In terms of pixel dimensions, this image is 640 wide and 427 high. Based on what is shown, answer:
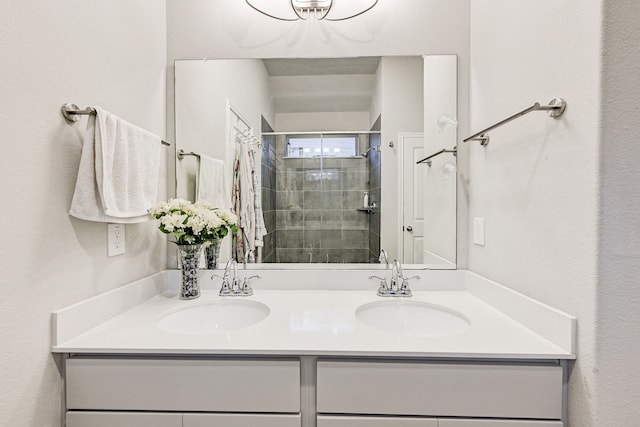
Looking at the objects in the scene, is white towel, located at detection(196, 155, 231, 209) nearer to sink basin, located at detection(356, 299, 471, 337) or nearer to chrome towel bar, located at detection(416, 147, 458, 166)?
sink basin, located at detection(356, 299, 471, 337)

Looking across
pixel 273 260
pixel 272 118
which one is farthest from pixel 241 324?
pixel 272 118

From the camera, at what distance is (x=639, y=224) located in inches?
29.3

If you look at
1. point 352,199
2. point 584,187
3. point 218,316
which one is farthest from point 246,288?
point 584,187

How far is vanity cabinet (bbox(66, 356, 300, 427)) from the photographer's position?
919mm

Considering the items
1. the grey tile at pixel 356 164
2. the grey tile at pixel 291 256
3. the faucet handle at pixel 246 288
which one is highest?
the grey tile at pixel 356 164

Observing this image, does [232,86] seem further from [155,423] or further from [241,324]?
[155,423]

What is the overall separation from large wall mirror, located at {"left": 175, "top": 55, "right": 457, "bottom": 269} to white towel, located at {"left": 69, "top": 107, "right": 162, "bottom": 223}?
376 millimetres

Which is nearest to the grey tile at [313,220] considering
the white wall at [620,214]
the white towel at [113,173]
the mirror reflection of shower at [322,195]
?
the mirror reflection of shower at [322,195]

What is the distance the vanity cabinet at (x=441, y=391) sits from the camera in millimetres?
880

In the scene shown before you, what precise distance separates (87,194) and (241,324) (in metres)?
0.75

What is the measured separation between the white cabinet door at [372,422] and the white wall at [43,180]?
→ 31.7 inches

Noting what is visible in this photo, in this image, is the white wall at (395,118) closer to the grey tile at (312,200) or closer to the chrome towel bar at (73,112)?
the grey tile at (312,200)

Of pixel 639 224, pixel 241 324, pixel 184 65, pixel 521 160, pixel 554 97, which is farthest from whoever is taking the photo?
pixel 184 65

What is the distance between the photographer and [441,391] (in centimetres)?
90
